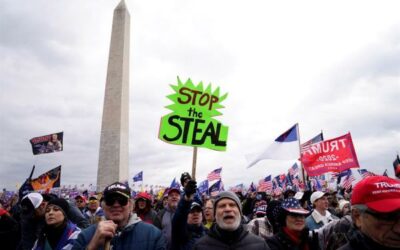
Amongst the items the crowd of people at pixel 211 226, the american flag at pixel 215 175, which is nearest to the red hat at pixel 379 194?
the crowd of people at pixel 211 226

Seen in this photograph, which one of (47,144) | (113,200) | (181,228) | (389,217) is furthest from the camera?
(47,144)

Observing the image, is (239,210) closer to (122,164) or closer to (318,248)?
(318,248)

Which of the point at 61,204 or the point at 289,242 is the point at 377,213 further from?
the point at 61,204

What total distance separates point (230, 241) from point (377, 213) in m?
1.60

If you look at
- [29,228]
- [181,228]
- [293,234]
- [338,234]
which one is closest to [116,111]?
[29,228]

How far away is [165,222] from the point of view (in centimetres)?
509

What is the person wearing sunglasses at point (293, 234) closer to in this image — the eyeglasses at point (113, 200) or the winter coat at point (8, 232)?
the eyeglasses at point (113, 200)

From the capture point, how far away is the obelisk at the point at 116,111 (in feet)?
65.4

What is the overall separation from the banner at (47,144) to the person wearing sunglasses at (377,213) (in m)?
16.1

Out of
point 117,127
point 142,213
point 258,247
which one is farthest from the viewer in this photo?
point 117,127

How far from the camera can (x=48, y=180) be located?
13023 mm

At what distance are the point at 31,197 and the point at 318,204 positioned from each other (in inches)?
166

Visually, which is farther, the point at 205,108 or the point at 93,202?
the point at 93,202

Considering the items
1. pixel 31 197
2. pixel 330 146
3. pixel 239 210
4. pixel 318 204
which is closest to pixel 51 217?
pixel 31 197
